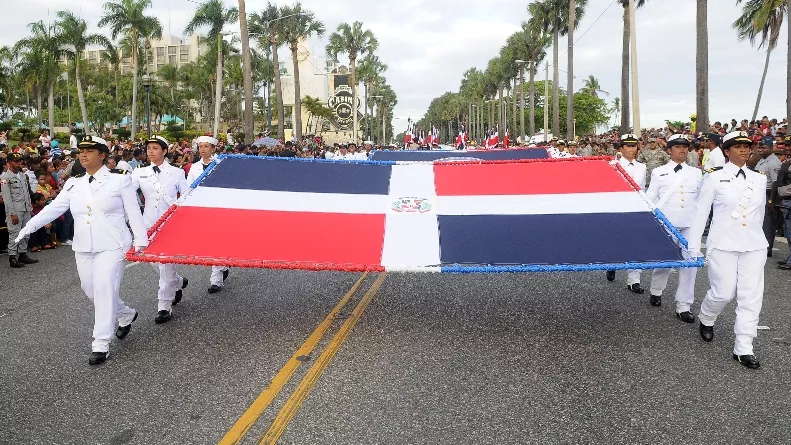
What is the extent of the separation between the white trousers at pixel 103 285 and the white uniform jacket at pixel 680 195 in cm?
532

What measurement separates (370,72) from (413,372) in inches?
3515

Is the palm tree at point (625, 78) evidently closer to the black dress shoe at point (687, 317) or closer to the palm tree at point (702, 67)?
the palm tree at point (702, 67)

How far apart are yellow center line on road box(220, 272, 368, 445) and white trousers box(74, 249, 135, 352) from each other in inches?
61.3

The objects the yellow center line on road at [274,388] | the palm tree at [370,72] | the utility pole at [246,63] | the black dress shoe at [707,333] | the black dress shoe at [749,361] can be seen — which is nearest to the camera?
the yellow center line on road at [274,388]

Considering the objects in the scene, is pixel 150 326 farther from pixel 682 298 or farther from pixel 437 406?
pixel 682 298

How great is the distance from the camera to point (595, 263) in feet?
17.7

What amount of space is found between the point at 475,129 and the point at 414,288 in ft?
471

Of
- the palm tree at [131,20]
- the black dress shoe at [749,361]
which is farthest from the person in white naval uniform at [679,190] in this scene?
the palm tree at [131,20]

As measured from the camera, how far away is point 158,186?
270 inches

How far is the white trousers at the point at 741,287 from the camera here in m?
4.96

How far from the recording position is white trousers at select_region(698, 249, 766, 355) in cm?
496

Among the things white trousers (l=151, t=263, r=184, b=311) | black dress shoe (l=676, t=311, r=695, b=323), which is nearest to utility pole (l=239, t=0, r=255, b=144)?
white trousers (l=151, t=263, r=184, b=311)

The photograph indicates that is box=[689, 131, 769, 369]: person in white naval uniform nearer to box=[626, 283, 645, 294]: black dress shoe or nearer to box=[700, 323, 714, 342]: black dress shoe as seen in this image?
box=[700, 323, 714, 342]: black dress shoe

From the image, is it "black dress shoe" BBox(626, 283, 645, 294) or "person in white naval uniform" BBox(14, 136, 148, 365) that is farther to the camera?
"black dress shoe" BBox(626, 283, 645, 294)
